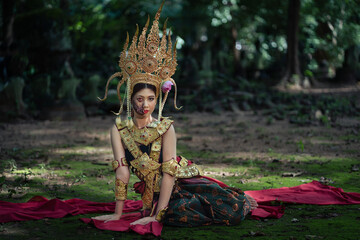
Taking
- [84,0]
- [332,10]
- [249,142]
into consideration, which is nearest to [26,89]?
[84,0]

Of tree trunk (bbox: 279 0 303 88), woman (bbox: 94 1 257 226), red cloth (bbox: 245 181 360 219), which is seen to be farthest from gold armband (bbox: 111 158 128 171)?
tree trunk (bbox: 279 0 303 88)

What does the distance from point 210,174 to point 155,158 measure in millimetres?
2133

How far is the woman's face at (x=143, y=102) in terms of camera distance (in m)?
3.82

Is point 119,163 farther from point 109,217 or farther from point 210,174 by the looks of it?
point 210,174

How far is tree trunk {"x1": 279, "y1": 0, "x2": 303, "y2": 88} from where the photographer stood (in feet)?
57.1

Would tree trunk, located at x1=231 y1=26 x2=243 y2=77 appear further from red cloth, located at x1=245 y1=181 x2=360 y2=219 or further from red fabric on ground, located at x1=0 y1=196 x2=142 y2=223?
red fabric on ground, located at x1=0 y1=196 x2=142 y2=223

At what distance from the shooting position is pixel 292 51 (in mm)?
17875

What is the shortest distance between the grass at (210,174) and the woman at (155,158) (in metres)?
0.15

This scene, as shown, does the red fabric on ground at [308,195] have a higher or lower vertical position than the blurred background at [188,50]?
lower

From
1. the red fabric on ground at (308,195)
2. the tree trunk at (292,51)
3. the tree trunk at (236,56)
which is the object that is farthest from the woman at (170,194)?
the tree trunk at (236,56)

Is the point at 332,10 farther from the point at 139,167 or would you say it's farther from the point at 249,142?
the point at 139,167

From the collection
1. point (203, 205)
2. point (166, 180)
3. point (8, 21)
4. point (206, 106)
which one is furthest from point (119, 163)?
point (8, 21)

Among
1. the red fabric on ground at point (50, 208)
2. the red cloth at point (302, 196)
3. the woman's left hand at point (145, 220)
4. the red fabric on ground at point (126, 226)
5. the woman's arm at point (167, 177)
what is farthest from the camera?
the red cloth at point (302, 196)

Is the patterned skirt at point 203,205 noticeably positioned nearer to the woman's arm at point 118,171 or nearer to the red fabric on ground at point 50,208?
the woman's arm at point 118,171
